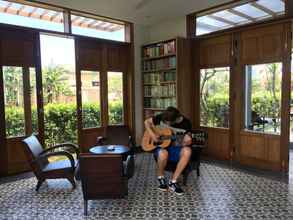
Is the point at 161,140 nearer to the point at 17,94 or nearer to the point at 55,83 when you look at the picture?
the point at 17,94

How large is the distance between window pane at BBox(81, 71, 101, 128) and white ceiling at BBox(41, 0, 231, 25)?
1.26 meters

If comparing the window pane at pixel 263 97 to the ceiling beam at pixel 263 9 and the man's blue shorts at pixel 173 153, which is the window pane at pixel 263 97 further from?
the man's blue shorts at pixel 173 153

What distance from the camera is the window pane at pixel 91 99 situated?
481 cm

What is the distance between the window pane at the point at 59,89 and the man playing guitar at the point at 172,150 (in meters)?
2.16

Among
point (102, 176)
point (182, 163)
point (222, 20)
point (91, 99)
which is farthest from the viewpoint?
point (91, 99)

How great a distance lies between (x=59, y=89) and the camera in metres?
5.09

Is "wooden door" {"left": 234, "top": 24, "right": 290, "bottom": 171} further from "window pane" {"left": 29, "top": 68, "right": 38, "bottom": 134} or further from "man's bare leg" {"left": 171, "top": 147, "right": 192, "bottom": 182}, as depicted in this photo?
"window pane" {"left": 29, "top": 68, "right": 38, "bottom": 134}

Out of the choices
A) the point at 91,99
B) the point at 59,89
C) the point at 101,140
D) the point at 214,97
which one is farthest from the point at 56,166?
the point at 214,97

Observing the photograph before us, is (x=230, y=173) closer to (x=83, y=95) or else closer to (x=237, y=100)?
(x=237, y=100)

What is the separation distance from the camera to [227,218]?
249cm

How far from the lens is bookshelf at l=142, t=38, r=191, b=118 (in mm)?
4777

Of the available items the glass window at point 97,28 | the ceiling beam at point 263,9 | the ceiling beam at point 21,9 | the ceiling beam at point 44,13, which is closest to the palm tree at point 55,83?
the glass window at point 97,28

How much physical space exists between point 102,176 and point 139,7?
3.19 m

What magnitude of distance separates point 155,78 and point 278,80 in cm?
252
